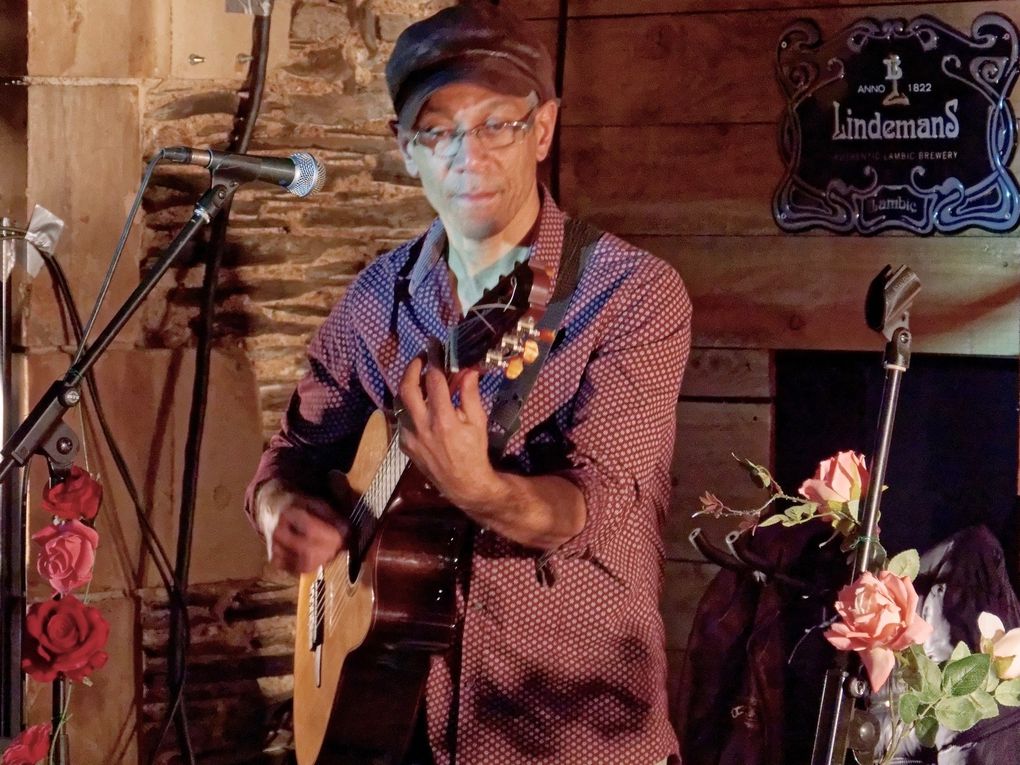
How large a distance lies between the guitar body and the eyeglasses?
18.8 inches

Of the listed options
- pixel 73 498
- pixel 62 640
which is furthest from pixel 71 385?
pixel 62 640

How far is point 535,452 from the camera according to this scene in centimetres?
192

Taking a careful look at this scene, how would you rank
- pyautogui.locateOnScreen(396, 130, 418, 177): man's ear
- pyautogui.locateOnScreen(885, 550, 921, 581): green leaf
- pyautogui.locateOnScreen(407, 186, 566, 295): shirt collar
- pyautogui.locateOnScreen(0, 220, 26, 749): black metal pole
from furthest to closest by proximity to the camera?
pyautogui.locateOnScreen(0, 220, 26, 749): black metal pole → pyautogui.locateOnScreen(396, 130, 418, 177): man's ear → pyautogui.locateOnScreen(407, 186, 566, 295): shirt collar → pyautogui.locateOnScreen(885, 550, 921, 581): green leaf

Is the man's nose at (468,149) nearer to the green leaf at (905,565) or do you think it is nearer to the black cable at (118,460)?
the green leaf at (905,565)

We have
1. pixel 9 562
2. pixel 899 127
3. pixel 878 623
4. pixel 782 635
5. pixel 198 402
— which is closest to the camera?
pixel 878 623

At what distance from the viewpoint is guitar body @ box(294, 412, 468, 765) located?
188 cm

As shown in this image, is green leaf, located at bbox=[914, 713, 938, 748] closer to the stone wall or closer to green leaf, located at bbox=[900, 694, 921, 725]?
green leaf, located at bbox=[900, 694, 921, 725]

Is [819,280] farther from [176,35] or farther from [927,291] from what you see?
[176,35]

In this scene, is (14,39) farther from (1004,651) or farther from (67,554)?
(1004,651)

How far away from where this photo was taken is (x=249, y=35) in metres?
3.00

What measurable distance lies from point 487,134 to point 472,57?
13 centimetres

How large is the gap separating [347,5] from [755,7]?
103 cm

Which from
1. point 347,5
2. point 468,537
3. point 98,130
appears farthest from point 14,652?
point 347,5

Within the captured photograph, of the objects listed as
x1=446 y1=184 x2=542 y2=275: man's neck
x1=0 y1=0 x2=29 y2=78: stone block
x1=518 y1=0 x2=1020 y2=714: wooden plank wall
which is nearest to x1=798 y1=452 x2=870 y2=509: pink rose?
x1=446 y1=184 x2=542 y2=275: man's neck
